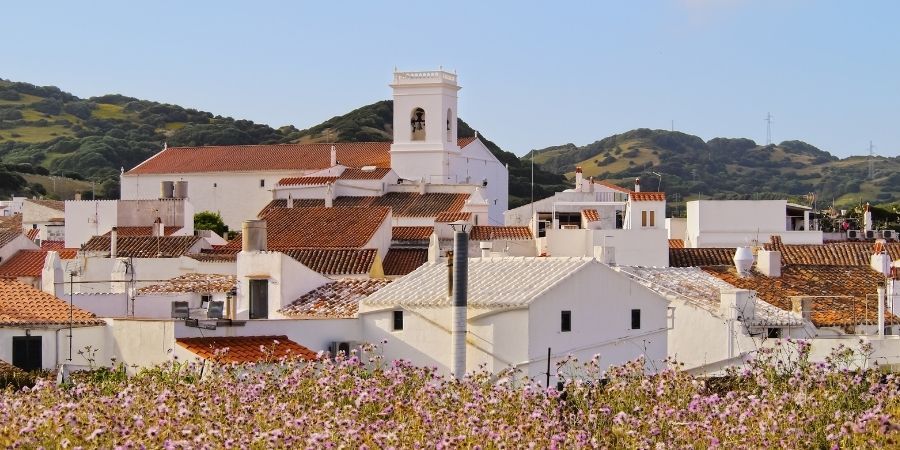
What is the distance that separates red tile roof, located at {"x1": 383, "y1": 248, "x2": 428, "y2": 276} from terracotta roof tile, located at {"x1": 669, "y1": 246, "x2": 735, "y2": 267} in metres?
6.31

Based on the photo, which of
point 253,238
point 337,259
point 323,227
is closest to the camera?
point 253,238

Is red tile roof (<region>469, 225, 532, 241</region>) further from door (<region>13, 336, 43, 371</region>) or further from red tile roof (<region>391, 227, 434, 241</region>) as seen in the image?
door (<region>13, 336, 43, 371</region>)

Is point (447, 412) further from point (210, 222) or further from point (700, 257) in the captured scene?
point (210, 222)

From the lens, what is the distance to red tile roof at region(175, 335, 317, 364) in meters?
26.5

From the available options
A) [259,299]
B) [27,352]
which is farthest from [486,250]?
[27,352]

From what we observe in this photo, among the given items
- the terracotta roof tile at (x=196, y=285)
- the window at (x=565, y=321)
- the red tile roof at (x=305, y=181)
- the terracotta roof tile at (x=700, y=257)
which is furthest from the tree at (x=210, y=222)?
the window at (x=565, y=321)

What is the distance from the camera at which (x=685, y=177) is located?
184 meters

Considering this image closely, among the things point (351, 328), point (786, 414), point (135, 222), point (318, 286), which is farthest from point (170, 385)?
point (135, 222)

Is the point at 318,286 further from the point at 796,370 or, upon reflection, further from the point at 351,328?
the point at 796,370

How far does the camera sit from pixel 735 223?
62.2 m

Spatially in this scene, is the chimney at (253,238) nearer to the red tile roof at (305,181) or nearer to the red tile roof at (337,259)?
the red tile roof at (337,259)

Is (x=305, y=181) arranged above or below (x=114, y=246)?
above

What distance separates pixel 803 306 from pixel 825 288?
14.7ft

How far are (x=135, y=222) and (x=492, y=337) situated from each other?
4093 cm
